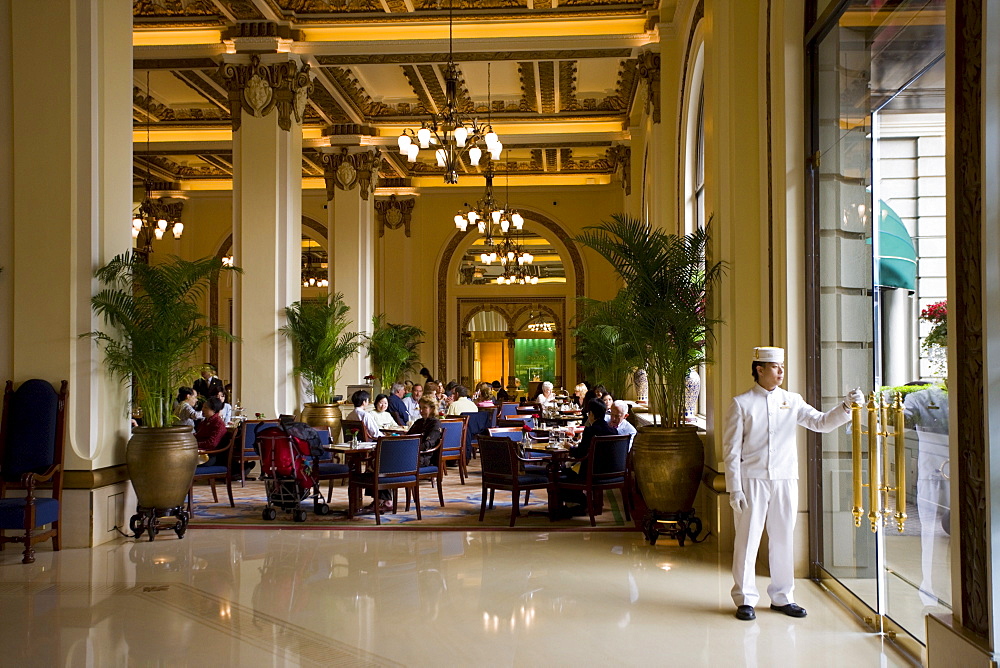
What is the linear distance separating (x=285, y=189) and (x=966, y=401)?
34.2ft

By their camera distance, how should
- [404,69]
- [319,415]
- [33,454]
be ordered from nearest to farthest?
[33,454] → [319,415] → [404,69]

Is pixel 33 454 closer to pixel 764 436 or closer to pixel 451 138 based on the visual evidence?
pixel 451 138

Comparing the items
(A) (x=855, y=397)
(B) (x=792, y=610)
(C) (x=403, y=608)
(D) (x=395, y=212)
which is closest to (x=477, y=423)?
(C) (x=403, y=608)

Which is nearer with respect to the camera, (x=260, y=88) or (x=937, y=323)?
(x=937, y=323)

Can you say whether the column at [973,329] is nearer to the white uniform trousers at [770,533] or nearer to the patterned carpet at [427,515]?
the white uniform trousers at [770,533]

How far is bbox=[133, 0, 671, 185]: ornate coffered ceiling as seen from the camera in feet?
40.4

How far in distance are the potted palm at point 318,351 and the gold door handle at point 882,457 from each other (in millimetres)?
8753

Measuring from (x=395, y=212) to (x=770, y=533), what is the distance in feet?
61.1

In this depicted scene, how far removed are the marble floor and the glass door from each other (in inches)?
18.0

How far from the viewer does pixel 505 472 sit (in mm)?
8867

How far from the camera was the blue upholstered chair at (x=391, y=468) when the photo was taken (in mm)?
8898

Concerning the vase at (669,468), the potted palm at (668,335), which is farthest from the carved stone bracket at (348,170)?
the vase at (669,468)

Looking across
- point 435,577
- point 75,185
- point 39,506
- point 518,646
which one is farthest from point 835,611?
point 75,185

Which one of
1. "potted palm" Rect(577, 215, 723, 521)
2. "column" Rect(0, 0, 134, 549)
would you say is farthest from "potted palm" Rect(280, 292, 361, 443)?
"potted palm" Rect(577, 215, 723, 521)
